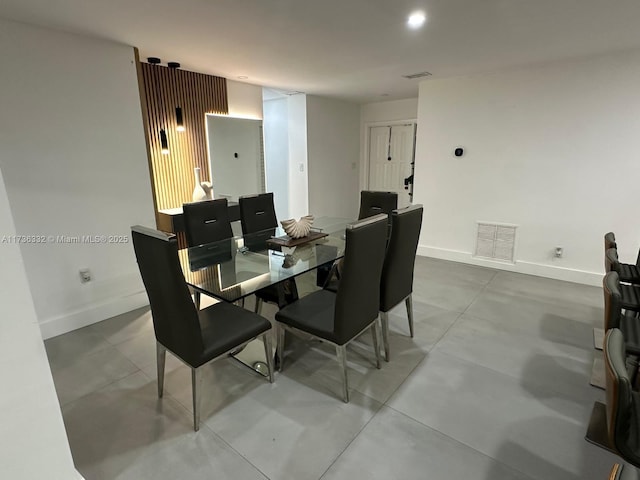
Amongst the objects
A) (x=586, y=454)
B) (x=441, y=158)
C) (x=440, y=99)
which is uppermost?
(x=440, y=99)

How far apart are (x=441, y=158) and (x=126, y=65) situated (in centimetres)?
362

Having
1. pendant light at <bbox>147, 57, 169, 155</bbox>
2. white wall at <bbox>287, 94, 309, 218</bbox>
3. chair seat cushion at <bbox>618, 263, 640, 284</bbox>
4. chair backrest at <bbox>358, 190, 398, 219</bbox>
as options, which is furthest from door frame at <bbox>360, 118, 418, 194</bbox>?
chair seat cushion at <bbox>618, 263, 640, 284</bbox>

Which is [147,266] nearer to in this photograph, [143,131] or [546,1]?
[143,131]

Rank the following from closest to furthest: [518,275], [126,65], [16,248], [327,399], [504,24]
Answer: [16,248] < [327,399] < [504,24] < [126,65] < [518,275]

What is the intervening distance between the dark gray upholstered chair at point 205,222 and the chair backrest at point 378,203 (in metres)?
1.46

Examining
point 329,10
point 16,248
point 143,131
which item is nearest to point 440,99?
point 329,10

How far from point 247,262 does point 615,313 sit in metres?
2.10

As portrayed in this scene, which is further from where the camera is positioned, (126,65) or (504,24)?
(126,65)

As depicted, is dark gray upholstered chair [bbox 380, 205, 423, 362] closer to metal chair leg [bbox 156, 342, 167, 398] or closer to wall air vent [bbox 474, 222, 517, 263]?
metal chair leg [bbox 156, 342, 167, 398]

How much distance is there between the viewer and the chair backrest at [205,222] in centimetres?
289

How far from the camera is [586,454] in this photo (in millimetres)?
1596

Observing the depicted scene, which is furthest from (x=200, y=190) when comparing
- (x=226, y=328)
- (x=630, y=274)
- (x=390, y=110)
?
(x=630, y=274)

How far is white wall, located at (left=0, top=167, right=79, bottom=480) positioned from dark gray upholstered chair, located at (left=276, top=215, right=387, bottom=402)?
116 centimetres

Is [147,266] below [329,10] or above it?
below
